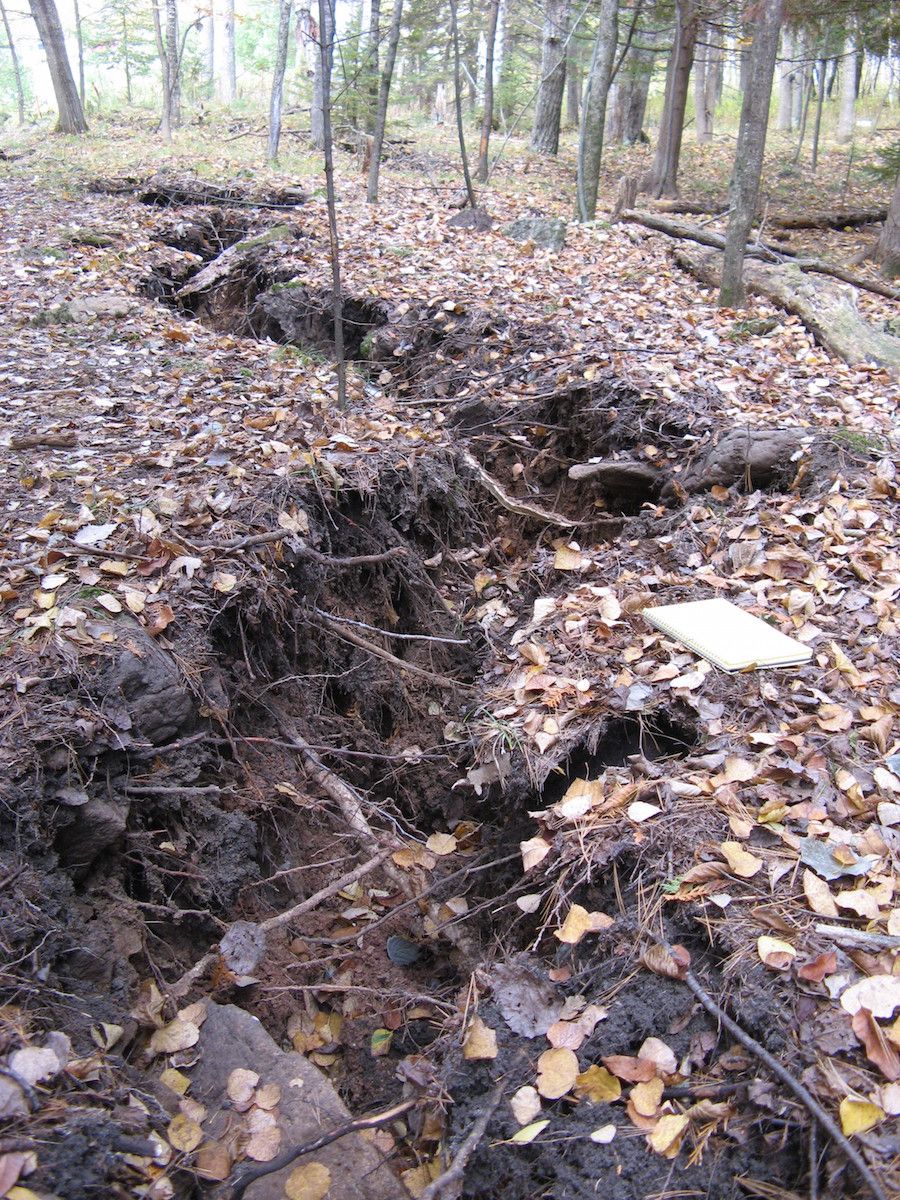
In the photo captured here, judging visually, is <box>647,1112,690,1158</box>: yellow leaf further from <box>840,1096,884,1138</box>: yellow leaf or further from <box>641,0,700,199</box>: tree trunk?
<box>641,0,700,199</box>: tree trunk

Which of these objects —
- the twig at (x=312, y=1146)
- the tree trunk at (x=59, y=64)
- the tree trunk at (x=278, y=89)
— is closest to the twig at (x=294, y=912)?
the twig at (x=312, y=1146)

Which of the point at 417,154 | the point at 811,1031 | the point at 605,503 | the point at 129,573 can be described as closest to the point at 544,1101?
the point at 811,1031

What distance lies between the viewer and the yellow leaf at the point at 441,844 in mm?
3150

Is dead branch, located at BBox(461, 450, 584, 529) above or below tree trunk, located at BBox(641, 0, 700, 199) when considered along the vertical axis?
below

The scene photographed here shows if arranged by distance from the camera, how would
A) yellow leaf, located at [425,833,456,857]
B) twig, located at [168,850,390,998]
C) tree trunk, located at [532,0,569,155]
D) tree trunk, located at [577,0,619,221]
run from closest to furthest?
twig, located at [168,850,390,998], yellow leaf, located at [425,833,456,857], tree trunk, located at [577,0,619,221], tree trunk, located at [532,0,569,155]

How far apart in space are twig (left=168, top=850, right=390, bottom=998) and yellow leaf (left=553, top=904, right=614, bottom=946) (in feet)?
3.03

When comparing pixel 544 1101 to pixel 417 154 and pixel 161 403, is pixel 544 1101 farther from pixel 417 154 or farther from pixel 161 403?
pixel 417 154

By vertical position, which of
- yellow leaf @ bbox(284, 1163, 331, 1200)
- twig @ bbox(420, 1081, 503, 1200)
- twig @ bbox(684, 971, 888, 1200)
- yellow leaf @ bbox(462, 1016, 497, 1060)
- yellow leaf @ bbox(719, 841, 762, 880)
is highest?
yellow leaf @ bbox(719, 841, 762, 880)

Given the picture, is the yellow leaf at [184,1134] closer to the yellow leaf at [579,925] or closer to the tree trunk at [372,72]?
Result: the yellow leaf at [579,925]

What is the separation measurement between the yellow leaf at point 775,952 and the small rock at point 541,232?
306 inches

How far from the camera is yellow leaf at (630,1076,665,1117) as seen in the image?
176 cm

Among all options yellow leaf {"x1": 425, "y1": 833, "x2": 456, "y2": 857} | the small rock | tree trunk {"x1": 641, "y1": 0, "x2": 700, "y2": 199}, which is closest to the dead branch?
yellow leaf {"x1": 425, "y1": 833, "x2": 456, "y2": 857}

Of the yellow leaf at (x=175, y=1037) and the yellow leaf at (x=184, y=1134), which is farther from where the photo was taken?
the yellow leaf at (x=175, y=1037)

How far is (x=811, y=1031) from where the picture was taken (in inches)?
68.2
